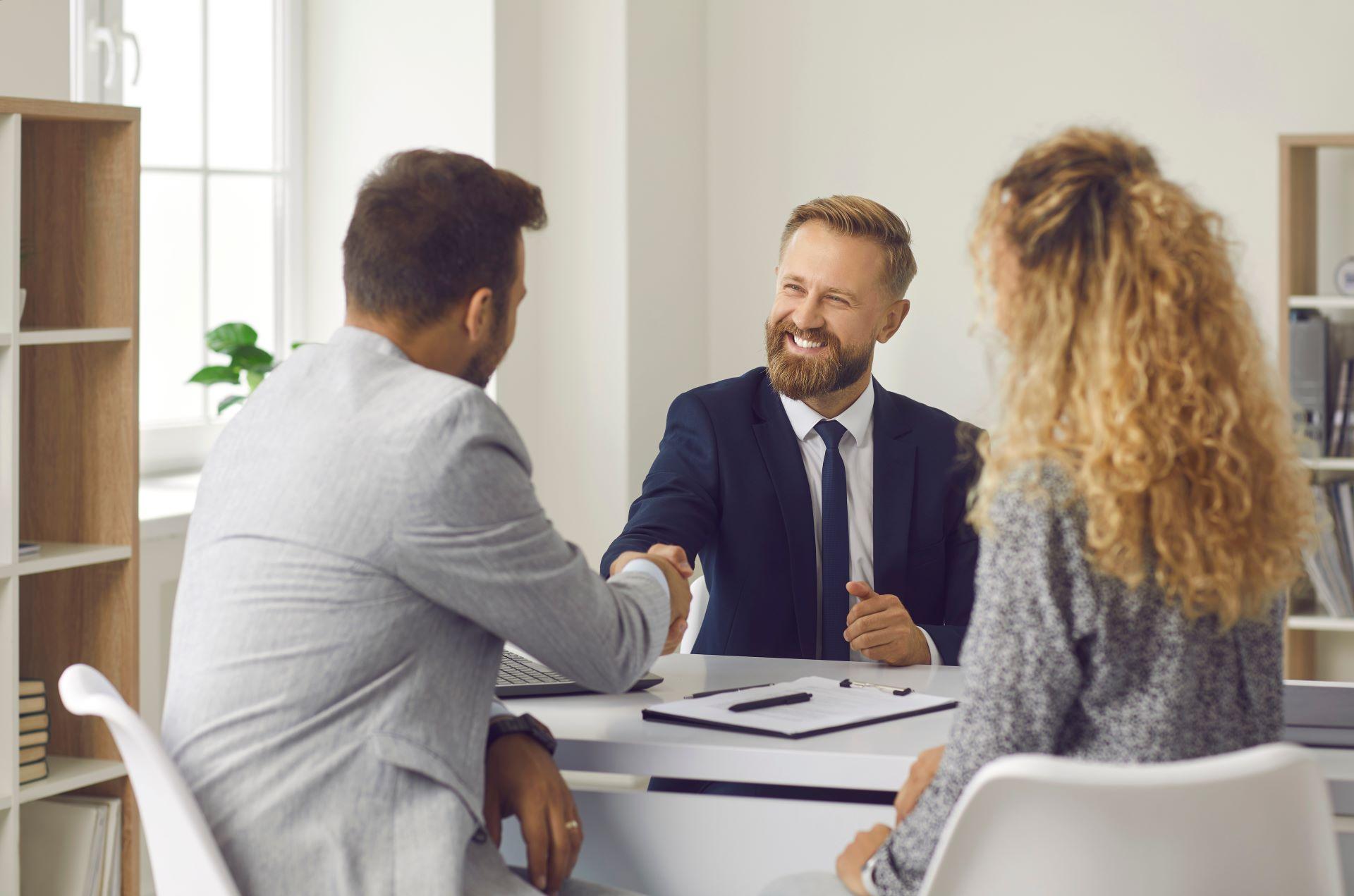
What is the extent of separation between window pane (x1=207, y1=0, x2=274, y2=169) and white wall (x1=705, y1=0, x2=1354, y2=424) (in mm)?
1299

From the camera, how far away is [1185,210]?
49.4 inches

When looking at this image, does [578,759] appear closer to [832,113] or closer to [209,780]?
[209,780]

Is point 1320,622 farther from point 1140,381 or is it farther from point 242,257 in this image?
point 242,257

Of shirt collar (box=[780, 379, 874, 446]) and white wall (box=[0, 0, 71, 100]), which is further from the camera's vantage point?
white wall (box=[0, 0, 71, 100])

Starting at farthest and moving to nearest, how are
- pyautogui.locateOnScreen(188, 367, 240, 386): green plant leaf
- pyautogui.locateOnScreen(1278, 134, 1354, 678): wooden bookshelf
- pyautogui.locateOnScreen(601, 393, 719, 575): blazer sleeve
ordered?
1. pyautogui.locateOnScreen(1278, 134, 1354, 678): wooden bookshelf
2. pyautogui.locateOnScreen(188, 367, 240, 386): green plant leaf
3. pyautogui.locateOnScreen(601, 393, 719, 575): blazer sleeve

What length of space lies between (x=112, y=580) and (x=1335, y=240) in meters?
3.06

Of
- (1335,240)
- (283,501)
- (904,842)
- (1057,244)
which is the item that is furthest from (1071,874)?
(1335,240)

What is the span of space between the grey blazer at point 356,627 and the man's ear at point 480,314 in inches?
5.0

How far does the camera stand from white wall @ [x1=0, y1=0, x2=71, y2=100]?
2596 mm

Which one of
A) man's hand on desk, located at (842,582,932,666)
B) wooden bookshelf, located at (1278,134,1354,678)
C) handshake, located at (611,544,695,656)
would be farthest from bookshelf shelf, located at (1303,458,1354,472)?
handshake, located at (611,544,695,656)

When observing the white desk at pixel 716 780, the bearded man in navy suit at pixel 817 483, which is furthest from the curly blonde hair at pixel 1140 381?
the bearded man in navy suit at pixel 817 483

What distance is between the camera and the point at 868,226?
8.30ft

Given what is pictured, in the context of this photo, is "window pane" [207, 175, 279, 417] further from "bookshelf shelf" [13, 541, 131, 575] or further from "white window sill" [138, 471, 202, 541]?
"bookshelf shelf" [13, 541, 131, 575]

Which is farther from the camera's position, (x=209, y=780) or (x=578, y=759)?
(x=578, y=759)
